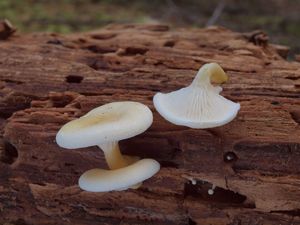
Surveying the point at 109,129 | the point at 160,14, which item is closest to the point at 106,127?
the point at 109,129

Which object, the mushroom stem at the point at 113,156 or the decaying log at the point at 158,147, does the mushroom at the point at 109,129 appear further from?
the decaying log at the point at 158,147

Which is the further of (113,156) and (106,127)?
(113,156)

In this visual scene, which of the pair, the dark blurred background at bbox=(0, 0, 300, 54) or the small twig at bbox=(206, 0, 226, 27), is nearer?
the dark blurred background at bbox=(0, 0, 300, 54)

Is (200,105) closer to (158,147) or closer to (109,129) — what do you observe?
(158,147)

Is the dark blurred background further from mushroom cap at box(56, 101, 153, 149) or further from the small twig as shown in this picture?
mushroom cap at box(56, 101, 153, 149)

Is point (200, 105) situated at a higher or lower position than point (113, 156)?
higher

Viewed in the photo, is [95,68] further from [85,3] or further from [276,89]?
[85,3]

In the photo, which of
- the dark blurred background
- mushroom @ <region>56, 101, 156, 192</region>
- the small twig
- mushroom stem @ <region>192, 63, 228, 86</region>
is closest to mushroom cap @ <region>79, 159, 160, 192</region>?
mushroom @ <region>56, 101, 156, 192</region>
